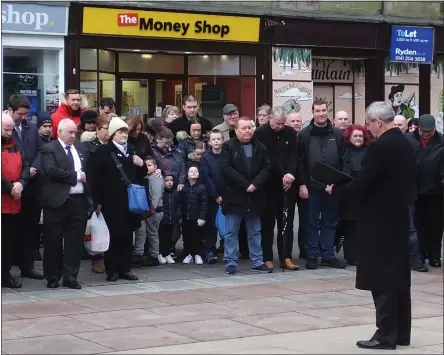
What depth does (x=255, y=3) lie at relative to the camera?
21.2 meters

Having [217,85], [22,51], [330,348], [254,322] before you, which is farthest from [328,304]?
[217,85]

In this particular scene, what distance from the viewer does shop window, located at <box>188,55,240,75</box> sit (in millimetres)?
21094

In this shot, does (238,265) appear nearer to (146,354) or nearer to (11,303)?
(11,303)

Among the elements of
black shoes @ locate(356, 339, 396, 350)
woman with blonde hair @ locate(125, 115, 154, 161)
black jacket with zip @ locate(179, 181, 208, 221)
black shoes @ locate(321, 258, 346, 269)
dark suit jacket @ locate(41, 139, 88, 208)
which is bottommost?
black shoes @ locate(356, 339, 396, 350)

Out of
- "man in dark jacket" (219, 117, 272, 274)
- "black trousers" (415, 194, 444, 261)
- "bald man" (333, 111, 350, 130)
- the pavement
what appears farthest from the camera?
"bald man" (333, 111, 350, 130)

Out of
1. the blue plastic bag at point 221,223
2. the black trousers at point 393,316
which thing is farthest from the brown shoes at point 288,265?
the black trousers at point 393,316

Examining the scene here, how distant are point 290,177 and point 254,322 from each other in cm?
335

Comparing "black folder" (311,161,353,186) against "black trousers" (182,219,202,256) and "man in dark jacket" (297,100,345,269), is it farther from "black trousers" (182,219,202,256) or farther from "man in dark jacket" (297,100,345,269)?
"black trousers" (182,219,202,256)

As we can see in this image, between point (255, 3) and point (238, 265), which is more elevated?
point (255, 3)

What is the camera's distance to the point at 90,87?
19594 mm

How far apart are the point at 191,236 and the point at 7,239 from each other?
99.9 inches

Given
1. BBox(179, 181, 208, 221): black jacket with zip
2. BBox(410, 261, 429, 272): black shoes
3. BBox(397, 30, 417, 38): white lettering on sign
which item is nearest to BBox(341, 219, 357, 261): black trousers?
BBox(410, 261, 429, 272): black shoes

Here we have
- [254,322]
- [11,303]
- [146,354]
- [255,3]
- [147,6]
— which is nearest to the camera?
[146,354]

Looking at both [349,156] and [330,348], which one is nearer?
[330,348]
